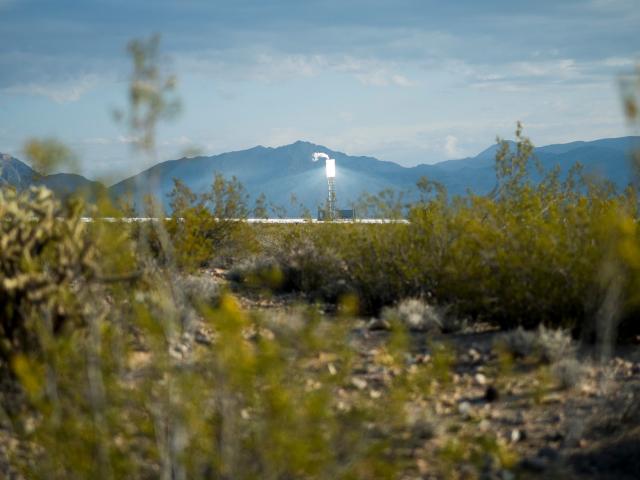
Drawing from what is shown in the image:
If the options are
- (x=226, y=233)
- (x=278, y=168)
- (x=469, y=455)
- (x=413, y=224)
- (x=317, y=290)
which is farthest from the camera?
(x=278, y=168)

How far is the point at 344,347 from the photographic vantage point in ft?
14.9

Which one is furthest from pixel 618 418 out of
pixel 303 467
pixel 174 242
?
pixel 174 242

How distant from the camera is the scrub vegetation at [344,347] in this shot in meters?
3.95

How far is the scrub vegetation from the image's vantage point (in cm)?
395

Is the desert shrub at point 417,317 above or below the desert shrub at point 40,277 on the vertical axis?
below

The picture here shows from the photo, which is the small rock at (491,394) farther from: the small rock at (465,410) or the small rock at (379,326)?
the small rock at (379,326)

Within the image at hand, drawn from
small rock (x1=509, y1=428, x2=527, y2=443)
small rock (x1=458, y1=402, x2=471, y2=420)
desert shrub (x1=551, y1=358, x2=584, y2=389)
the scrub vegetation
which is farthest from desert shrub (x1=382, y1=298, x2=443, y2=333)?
small rock (x1=509, y1=428, x2=527, y2=443)

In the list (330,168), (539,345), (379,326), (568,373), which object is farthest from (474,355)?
(330,168)

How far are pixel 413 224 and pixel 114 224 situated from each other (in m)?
3.14

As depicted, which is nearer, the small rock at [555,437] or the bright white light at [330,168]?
the small rock at [555,437]

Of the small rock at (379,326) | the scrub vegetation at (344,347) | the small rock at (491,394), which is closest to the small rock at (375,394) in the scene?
the scrub vegetation at (344,347)

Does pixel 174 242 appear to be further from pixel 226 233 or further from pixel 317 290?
pixel 226 233

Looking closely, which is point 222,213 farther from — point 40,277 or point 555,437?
point 555,437

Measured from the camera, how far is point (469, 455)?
479 centimetres
